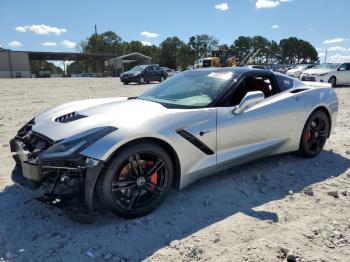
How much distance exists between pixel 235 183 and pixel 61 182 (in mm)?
1980

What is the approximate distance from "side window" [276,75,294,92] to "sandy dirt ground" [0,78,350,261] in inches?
47.3

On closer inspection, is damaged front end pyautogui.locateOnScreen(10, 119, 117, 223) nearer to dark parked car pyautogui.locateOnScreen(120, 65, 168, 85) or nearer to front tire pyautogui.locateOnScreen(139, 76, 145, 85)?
dark parked car pyautogui.locateOnScreen(120, 65, 168, 85)

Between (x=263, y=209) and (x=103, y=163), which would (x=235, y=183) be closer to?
(x=263, y=209)

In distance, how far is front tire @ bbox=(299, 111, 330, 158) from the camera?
15.3ft

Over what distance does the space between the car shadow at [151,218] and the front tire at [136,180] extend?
0.15 metres

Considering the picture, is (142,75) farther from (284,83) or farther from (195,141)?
(195,141)

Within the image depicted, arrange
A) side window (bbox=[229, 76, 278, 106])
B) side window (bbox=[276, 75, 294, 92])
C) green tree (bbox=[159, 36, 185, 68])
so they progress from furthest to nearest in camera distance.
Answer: green tree (bbox=[159, 36, 185, 68]) → side window (bbox=[276, 75, 294, 92]) → side window (bbox=[229, 76, 278, 106])

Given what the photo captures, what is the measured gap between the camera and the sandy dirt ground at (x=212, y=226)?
8.68 ft

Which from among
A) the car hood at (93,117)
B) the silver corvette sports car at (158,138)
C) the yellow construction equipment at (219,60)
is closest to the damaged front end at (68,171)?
the silver corvette sports car at (158,138)

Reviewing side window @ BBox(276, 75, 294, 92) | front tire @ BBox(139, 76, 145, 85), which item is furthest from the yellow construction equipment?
side window @ BBox(276, 75, 294, 92)

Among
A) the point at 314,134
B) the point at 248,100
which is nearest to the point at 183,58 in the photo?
the point at 314,134

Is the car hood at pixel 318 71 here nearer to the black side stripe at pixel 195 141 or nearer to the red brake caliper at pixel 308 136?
the red brake caliper at pixel 308 136

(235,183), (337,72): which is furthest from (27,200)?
(337,72)

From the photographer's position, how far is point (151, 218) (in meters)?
3.14
